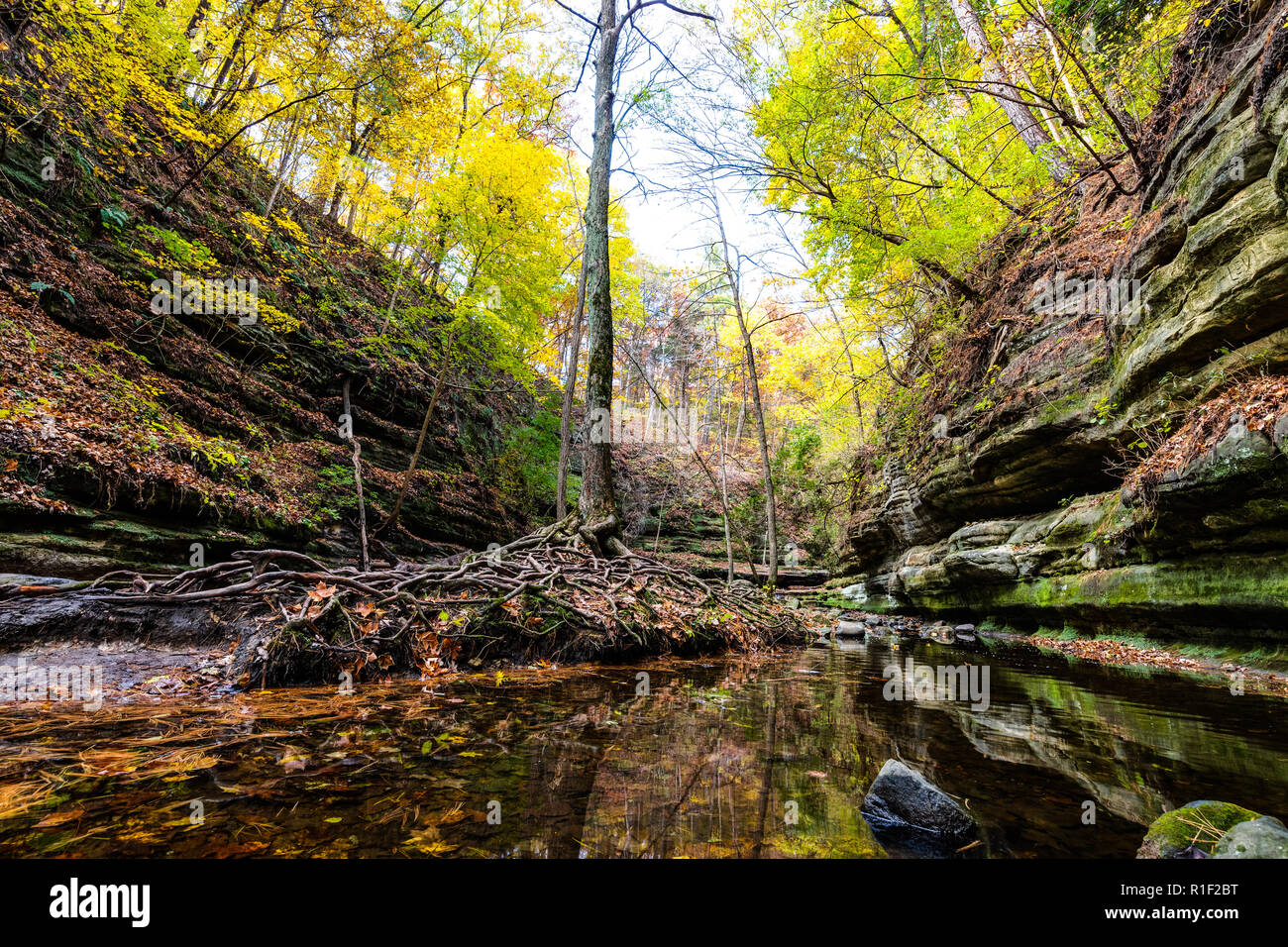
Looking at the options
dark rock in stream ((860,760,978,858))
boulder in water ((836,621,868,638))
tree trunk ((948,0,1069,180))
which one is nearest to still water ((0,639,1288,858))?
dark rock in stream ((860,760,978,858))

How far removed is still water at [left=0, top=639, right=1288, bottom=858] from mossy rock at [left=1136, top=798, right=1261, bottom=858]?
89mm

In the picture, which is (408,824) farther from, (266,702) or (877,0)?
(877,0)

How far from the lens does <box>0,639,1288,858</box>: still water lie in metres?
1.50

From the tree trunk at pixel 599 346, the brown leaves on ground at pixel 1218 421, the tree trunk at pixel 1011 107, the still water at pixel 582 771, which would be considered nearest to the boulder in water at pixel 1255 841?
the still water at pixel 582 771

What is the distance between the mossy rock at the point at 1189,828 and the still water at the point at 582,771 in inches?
3.5

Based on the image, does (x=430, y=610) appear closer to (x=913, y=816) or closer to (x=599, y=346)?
(x=913, y=816)

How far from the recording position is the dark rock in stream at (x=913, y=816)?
1.70 m

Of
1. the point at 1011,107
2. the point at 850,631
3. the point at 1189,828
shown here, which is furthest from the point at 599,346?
the point at 1011,107

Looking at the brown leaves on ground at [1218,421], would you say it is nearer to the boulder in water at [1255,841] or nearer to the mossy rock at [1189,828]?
the mossy rock at [1189,828]

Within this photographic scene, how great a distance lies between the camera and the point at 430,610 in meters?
4.38

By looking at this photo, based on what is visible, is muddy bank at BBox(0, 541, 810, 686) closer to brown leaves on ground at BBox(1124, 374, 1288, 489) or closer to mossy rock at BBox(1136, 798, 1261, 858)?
mossy rock at BBox(1136, 798, 1261, 858)

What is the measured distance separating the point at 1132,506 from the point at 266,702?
956 cm
